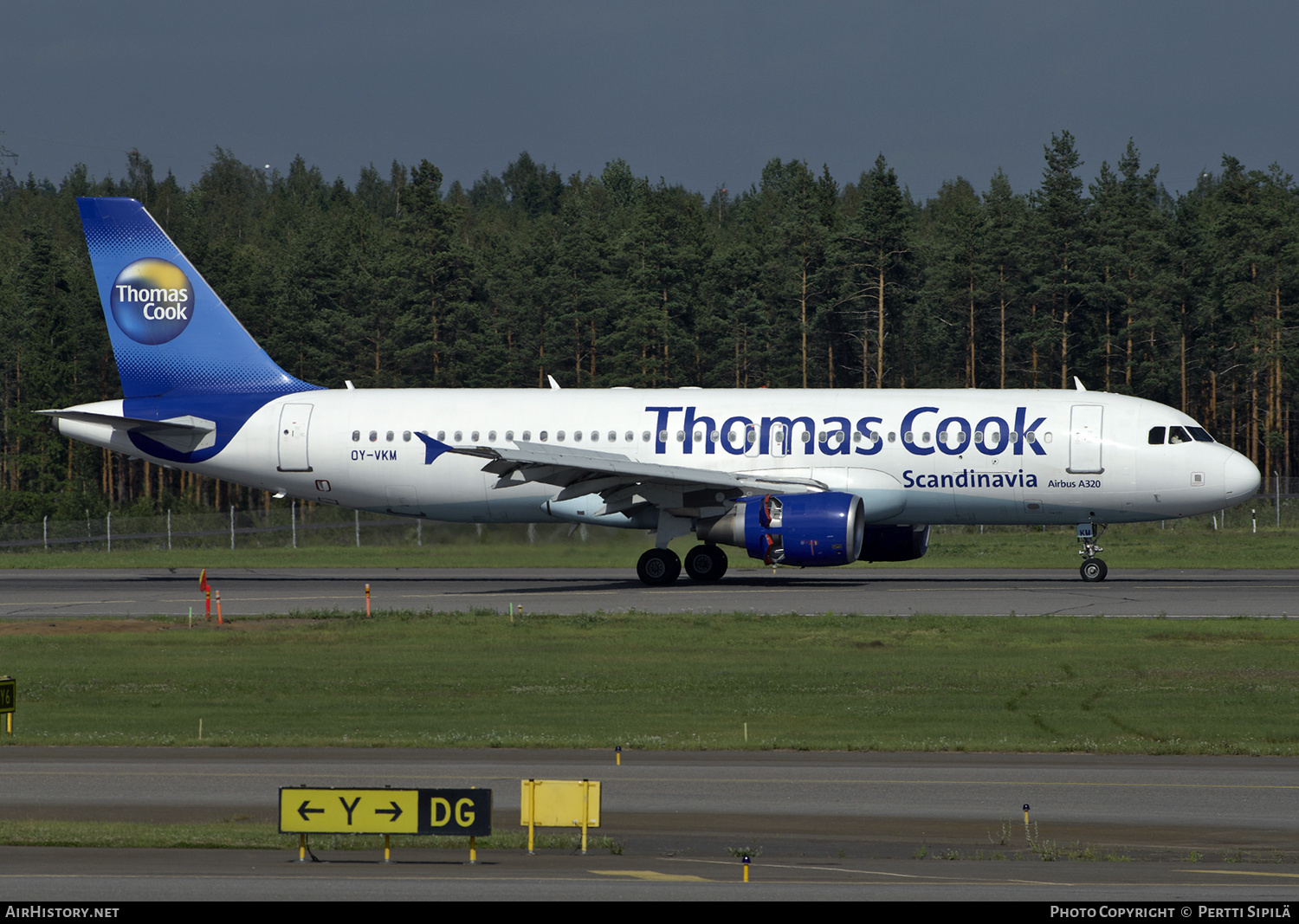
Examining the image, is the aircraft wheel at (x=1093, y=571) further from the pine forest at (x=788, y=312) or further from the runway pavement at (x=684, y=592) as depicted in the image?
the pine forest at (x=788, y=312)

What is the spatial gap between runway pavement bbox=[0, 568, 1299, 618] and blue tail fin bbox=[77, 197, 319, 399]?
5575mm

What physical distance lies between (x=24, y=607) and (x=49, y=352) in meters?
65.1

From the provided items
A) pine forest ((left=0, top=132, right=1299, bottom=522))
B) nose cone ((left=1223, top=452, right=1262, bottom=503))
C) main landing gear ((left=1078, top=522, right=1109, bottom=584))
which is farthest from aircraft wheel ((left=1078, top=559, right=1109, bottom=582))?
pine forest ((left=0, top=132, right=1299, bottom=522))

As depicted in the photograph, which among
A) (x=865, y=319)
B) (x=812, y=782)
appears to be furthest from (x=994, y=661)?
(x=865, y=319)

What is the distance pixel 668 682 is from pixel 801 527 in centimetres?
1048

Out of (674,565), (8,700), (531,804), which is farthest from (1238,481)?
(8,700)

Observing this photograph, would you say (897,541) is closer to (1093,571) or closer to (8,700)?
(1093,571)

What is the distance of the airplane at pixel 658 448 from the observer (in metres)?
34.8

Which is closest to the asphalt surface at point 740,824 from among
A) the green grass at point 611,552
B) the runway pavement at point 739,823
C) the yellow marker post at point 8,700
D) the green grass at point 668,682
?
the runway pavement at point 739,823

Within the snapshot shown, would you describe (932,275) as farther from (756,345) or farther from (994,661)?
(994,661)
